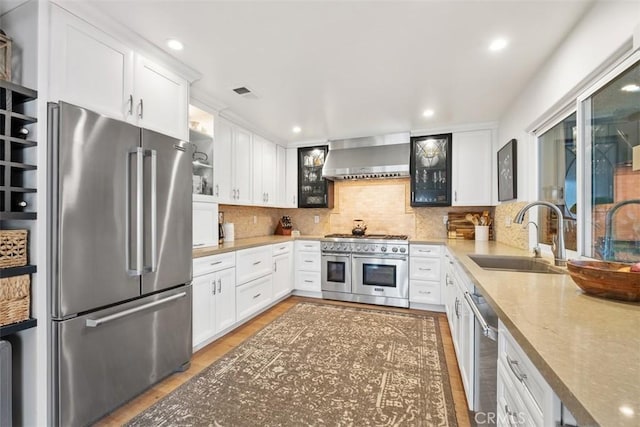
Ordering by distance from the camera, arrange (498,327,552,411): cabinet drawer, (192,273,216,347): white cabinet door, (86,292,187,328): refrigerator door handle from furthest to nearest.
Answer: (192,273,216,347): white cabinet door → (86,292,187,328): refrigerator door handle → (498,327,552,411): cabinet drawer

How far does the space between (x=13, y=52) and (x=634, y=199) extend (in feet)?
10.9

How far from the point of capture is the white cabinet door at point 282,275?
3773 millimetres

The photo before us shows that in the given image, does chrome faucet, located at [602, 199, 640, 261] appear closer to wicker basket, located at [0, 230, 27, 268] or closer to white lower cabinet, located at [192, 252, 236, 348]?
white lower cabinet, located at [192, 252, 236, 348]

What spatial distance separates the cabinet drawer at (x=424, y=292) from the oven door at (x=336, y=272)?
0.85m

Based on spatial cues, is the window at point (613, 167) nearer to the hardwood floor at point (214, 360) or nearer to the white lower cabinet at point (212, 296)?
the hardwood floor at point (214, 360)

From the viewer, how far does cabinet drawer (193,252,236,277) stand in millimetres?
2436

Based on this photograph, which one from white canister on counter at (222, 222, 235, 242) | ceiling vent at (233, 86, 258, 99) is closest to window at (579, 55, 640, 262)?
ceiling vent at (233, 86, 258, 99)

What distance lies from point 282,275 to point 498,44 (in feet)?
11.0

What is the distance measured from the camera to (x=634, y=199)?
1359 mm

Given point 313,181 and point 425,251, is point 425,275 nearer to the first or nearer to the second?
point 425,251

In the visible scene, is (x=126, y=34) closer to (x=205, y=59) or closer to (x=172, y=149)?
(x=205, y=59)

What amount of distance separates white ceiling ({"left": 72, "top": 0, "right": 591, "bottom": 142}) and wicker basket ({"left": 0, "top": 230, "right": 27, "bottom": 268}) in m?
1.35

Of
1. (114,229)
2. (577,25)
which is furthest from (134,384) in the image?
(577,25)

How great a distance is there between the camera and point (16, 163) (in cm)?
144
